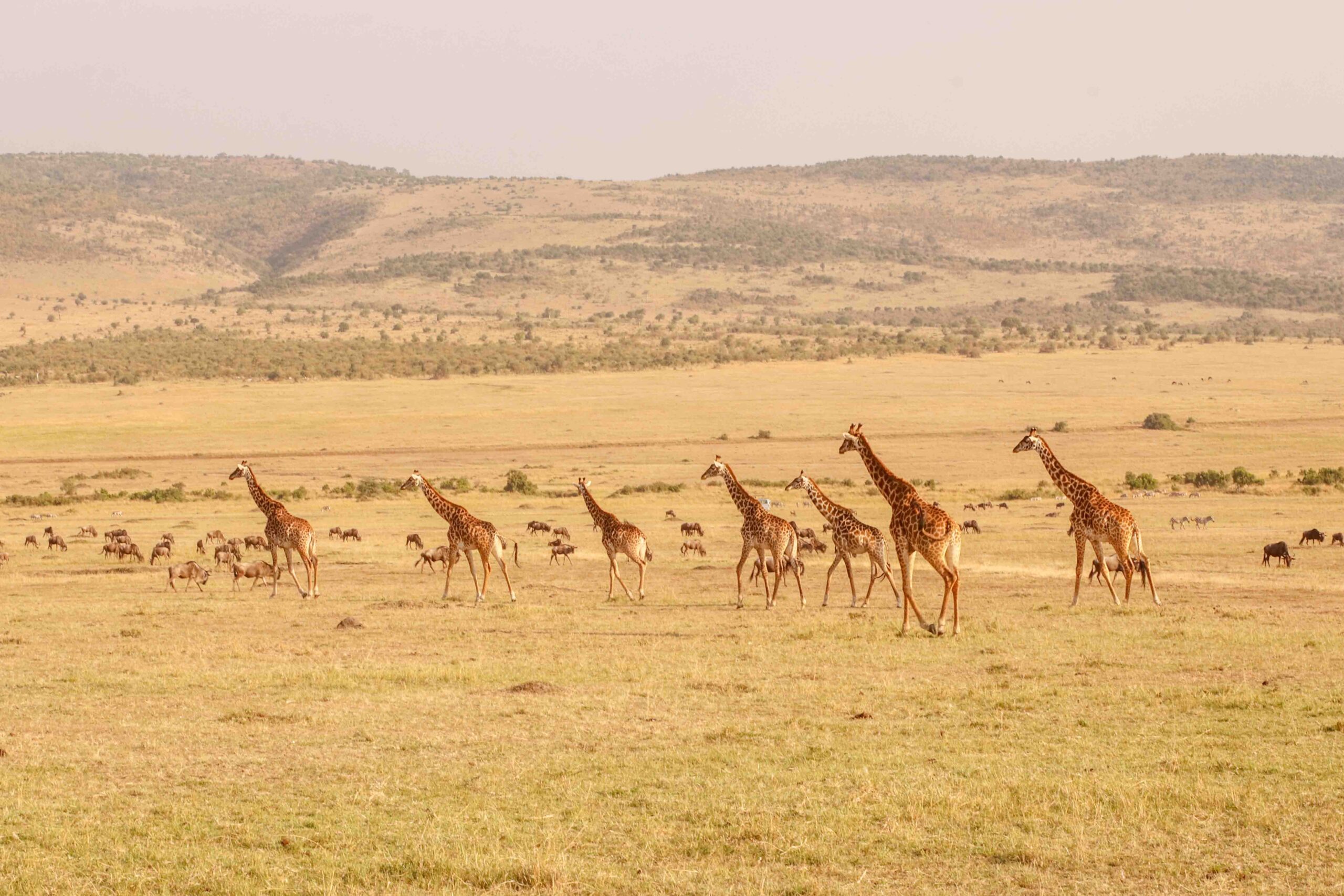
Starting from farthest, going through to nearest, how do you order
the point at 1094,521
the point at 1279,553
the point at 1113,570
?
the point at 1279,553, the point at 1113,570, the point at 1094,521

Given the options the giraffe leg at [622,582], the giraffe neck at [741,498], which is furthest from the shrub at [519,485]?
the giraffe neck at [741,498]

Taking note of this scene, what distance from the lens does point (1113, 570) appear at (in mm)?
22172

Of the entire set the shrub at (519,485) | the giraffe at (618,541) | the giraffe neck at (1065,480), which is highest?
the giraffe neck at (1065,480)

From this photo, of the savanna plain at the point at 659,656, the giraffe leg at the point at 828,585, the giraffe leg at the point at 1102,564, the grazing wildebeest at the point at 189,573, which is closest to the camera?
the savanna plain at the point at 659,656

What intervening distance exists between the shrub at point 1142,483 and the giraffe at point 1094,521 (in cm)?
2055

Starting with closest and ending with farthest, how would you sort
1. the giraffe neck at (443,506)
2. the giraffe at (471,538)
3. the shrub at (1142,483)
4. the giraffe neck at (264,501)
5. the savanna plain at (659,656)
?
the savanna plain at (659,656)
the giraffe at (471,538)
the giraffe neck at (443,506)
the giraffe neck at (264,501)
the shrub at (1142,483)

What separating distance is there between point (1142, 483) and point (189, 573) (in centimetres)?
2723

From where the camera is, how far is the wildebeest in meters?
27.9

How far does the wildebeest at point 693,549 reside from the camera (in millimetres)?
27906

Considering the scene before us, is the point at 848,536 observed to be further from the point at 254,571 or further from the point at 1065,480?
the point at 254,571

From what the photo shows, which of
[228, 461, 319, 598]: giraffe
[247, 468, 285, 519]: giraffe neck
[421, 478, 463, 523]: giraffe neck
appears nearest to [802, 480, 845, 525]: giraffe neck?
[421, 478, 463, 523]: giraffe neck

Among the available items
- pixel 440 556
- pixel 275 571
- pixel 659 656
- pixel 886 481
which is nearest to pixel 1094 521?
pixel 886 481

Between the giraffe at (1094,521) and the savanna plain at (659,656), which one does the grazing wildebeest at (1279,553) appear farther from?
the giraffe at (1094,521)

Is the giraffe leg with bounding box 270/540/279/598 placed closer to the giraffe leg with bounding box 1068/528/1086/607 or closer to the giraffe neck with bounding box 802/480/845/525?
the giraffe neck with bounding box 802/480/845/525
